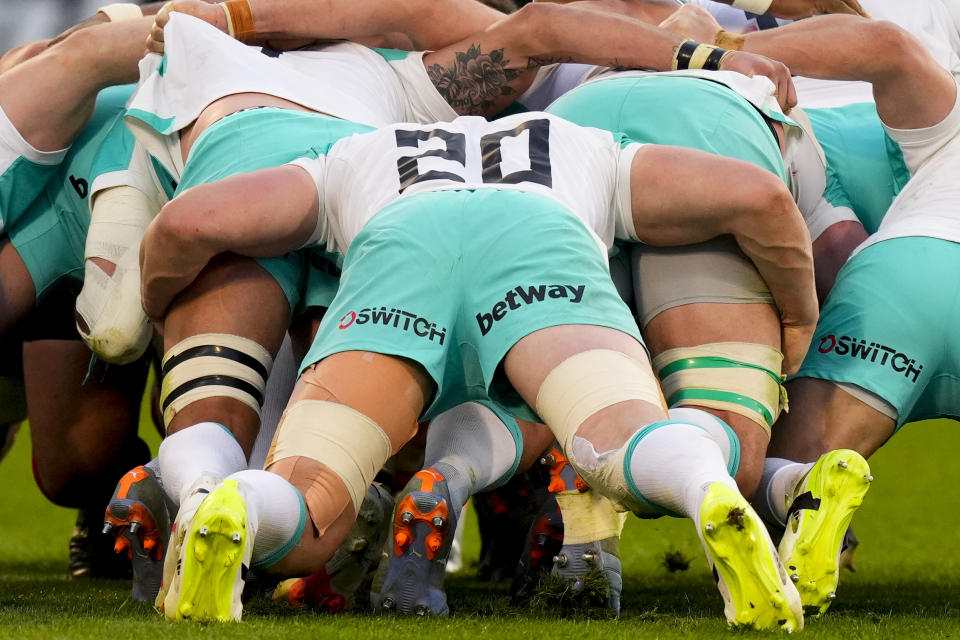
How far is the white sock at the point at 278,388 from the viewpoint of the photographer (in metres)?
2.87

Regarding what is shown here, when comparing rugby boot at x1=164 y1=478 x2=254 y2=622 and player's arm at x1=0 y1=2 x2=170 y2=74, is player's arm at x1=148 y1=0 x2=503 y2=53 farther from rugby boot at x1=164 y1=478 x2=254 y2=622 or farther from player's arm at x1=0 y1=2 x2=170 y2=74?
rugby boot at x1=164 y1=478 x2=254 y2=622

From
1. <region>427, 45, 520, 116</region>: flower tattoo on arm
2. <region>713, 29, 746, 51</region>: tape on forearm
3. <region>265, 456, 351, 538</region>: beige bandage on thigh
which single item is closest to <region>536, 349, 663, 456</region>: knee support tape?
<region>265, 456, 351, 538</region>: beige bandage on thigh

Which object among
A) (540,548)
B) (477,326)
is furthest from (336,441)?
(540,548)

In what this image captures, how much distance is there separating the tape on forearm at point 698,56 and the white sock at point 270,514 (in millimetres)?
1471

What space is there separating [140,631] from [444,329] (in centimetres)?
74

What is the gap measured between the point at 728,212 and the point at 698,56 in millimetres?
682

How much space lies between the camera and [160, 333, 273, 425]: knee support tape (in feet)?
8.55

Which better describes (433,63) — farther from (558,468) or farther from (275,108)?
(558,468)

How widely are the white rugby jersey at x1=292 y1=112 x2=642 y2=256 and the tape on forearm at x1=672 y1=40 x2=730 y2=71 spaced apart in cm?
48

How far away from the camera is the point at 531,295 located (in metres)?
2.31

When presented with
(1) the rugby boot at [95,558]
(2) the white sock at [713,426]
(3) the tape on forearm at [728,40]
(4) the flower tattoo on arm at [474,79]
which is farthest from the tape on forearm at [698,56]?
(1) the rugby boot at [95,558]

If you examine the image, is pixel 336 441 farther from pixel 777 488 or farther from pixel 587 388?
pixel 777 488

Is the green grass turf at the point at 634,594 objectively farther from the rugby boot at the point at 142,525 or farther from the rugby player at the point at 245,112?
the rugby player at the point at 245,112

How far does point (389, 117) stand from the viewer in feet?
10.5
